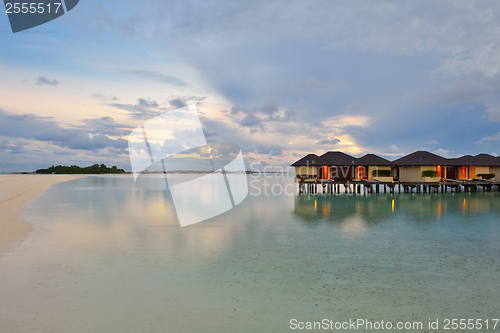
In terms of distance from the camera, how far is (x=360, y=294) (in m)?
5.58

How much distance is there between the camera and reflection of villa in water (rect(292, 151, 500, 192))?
1142 inches

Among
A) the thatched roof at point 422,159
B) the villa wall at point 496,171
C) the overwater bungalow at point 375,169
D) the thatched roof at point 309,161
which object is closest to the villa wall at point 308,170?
the thatched roof at point 309,161

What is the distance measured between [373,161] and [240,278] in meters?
27.4

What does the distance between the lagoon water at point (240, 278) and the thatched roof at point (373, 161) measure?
1763cm

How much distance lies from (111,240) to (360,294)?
8.89 meters

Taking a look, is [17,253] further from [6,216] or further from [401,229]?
[401,229]

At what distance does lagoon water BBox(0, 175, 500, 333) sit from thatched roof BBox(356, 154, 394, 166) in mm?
17630

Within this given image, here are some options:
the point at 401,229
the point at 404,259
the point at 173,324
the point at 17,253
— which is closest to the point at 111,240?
the point at 17,253

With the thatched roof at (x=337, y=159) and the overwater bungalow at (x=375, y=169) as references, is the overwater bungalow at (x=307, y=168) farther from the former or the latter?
the overwater bungalow at (x=375, y=169)

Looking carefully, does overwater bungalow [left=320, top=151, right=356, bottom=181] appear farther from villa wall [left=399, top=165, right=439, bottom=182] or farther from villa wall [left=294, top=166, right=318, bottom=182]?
villa wall [left=399, top=165, right=439, bottom=182]

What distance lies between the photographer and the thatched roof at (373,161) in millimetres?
29481

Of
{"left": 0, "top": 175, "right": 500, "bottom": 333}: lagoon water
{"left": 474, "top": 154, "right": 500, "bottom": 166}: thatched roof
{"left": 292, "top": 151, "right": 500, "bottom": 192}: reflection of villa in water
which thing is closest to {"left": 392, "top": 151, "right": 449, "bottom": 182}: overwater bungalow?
{"left": 292, "top": 151, "right": 500, "bottom": 192}: reflection of villa in water

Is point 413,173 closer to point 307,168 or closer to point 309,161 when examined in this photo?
point 309,161

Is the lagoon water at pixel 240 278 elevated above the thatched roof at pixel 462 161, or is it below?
below
